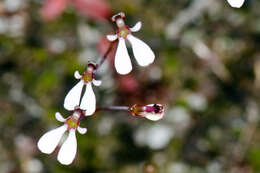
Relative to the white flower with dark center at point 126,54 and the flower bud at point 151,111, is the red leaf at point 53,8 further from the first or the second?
the flower bud at point 151,111

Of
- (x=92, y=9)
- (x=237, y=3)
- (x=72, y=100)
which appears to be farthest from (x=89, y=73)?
(x=92, y=9)

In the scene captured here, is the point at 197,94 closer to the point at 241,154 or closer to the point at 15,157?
the point at 241,154

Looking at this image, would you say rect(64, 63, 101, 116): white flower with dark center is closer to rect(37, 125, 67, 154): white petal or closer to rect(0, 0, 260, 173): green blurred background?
rect(37, 125, 67, 154): white petal

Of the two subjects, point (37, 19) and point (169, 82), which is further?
point (37, 19)

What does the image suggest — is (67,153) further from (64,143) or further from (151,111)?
(151,111)

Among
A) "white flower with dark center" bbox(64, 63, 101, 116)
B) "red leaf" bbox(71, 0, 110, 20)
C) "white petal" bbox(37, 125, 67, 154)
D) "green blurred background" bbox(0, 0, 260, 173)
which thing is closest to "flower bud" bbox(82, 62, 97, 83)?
"white flower with dark center" bbox(64, 63, 101, 116)

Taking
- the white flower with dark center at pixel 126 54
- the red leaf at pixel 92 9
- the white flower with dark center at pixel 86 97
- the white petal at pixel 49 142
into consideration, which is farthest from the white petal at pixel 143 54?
the red leaf at pixel 92 9

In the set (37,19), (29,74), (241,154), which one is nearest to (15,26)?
(37,19)
